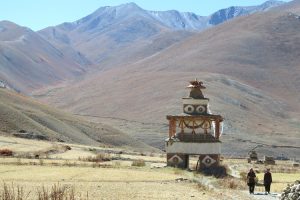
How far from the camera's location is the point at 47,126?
7194 centimetres

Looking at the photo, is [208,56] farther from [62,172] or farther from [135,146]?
[62,172]

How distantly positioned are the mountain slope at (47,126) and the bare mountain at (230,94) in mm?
18403

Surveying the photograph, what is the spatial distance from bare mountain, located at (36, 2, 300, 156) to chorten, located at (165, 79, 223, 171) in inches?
1959

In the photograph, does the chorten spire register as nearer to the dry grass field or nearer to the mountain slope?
the dry grass field

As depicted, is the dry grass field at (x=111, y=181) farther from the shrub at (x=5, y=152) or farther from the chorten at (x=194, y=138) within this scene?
the chorten at (x=194, y=138)

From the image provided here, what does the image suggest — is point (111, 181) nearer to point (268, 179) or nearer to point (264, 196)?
point (264, 196)

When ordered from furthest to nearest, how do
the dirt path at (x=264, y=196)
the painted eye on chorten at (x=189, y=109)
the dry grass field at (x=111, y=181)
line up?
1. the painted eye on chorten at (x=189, y=109)
2. the dirt path at (x=264, y=196)
3. the dry grass field at (x=111, y=181)

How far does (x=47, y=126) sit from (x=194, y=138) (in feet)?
110

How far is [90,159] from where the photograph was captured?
136ft

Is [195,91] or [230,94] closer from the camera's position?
[195,91]

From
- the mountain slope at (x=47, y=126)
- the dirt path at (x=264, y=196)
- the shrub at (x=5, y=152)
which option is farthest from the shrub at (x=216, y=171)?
the mountain slope at (x=47, y=126)

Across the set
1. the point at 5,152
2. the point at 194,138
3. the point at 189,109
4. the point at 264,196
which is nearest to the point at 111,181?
the point at 264,196

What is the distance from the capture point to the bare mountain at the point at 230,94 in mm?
113250

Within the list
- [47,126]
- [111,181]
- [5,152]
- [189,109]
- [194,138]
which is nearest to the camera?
[111,181]
